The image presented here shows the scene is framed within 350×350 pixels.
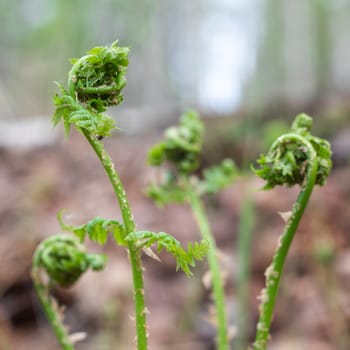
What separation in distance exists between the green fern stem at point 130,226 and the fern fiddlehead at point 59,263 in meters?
0.37

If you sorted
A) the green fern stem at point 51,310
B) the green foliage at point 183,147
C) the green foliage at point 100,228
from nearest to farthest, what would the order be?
the green foliage at point 100,228, the green fern stem at point 51,310, the green foliage at point 183,147

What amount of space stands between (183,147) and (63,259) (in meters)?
0.41

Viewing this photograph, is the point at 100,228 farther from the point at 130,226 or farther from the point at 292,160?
the point at 292,160

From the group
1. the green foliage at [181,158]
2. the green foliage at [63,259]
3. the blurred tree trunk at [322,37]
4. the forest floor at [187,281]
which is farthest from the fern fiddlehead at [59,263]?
the blurred tree trunk at [322,37]

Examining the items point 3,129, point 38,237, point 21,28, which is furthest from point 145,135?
point 21,28

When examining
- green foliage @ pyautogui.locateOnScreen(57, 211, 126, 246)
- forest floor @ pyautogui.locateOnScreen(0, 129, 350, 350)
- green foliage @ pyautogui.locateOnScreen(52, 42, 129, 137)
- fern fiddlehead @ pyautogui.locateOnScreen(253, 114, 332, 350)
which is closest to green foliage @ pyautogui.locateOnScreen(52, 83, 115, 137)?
green foliage @ pyautogui.locateOnScreen(52, 42, 129, 137)

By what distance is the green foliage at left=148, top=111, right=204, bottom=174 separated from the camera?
138cm

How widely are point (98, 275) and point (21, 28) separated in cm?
2237

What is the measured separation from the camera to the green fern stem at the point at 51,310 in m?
1.14

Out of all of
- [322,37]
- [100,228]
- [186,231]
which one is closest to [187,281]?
[186,231]

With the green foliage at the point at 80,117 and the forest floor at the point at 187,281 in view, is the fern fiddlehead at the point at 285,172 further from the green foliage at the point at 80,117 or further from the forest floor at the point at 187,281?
the forest floor at the point at 187,281

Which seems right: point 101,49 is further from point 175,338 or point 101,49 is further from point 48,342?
point 48,342

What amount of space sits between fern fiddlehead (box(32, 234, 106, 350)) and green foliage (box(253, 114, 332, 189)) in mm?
464

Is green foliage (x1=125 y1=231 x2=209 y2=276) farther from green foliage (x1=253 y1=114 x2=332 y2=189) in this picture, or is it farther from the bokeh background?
the bokeh background
